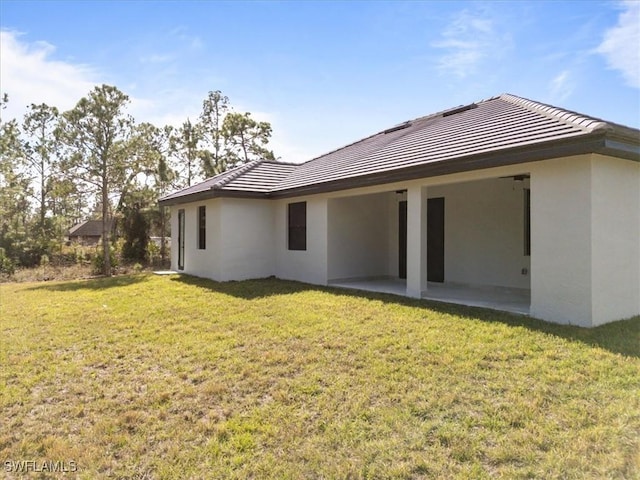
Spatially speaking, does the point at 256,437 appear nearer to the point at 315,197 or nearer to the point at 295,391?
the point at 295,391

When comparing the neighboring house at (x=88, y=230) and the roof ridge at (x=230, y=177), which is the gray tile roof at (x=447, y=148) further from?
the neighboring house at (x=88, y=230)

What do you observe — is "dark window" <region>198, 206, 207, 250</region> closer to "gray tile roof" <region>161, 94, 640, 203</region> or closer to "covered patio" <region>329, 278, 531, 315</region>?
"gray tile roof" <region>161, 94, 640, 203</region>

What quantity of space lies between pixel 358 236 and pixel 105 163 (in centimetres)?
1216

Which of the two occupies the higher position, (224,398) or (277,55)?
(277,55)

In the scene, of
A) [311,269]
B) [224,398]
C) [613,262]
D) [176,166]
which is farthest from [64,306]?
[176,166]

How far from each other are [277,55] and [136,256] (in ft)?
52.3

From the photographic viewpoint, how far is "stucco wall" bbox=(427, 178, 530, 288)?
34.5ft

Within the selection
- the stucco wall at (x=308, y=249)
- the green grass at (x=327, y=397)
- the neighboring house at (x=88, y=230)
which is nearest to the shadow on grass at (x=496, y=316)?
the green grass at (x=327, y=397)

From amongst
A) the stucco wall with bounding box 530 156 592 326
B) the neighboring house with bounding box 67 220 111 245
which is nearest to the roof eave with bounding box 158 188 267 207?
the stucco wall with bounding box 530 156 592 326

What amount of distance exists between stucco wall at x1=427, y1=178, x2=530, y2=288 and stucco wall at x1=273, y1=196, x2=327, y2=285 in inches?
138

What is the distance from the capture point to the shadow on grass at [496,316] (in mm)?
5926

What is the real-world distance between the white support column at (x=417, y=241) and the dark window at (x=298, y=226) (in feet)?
14.4

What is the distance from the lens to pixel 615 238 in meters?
7.13

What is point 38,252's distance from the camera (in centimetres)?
2242
